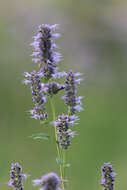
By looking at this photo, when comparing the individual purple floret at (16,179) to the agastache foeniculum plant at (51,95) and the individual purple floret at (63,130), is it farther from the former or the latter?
the individual purple floret at (63,130)

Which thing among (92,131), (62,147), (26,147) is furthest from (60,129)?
(92,131)

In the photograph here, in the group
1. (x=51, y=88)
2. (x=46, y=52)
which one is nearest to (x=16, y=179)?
(x=51, y=88)

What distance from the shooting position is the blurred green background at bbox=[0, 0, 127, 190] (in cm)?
549

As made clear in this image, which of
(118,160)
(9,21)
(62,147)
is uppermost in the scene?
(9,21)

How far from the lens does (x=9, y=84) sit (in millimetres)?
7676

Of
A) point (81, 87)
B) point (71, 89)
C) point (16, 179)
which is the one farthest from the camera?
point (81, 87)

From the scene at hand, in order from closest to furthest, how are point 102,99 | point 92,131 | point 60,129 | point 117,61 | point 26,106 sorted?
1. point 60,129
2. point 92,131
3. point 26,106
4. point 102,99
5. point 117,61

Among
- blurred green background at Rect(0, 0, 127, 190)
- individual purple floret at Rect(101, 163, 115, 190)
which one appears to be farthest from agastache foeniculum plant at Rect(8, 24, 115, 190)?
blurred green background at Rect(0, 0, 127, 190)

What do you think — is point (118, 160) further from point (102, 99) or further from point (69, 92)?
point (69, 92)

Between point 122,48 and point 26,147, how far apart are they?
4.00 meters

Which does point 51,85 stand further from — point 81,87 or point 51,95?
point 81,87

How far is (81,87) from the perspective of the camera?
26.0 ft

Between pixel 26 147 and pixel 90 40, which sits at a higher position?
pixel 90 40

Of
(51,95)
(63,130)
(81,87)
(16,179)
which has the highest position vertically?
(81,87)
